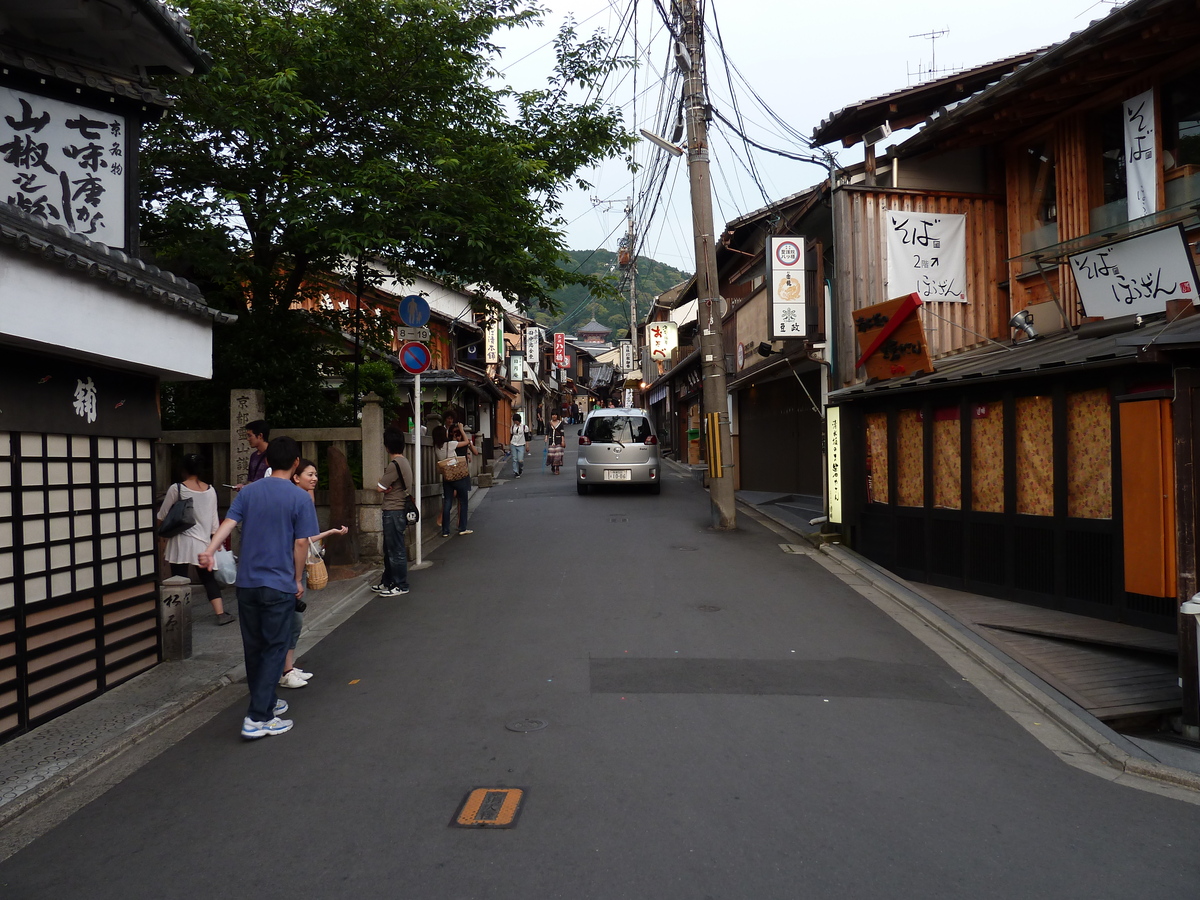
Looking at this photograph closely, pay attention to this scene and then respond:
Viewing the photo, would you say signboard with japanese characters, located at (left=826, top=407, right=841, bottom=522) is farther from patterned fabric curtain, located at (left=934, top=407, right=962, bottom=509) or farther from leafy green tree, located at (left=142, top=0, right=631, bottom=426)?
leafy green tree, located at (left=142, top=0, right=631, bottom=426)

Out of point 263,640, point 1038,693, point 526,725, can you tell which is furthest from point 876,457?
point 263,640

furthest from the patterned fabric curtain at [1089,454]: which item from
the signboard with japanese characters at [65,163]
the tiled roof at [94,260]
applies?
the signboard with japanese characters at [65,163]

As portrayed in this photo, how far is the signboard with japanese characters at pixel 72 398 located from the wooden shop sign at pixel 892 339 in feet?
27.9

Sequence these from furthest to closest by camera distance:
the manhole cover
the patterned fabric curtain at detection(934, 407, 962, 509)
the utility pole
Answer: the utility pole → the patterned fabric curtain at detection(934, 407, 962, 509) → the manhole cover

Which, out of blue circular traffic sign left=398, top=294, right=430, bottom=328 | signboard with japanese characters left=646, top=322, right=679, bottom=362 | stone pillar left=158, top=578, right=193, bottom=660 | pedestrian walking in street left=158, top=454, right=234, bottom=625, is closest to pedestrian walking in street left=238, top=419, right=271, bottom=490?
pedestrian walking in street left=158, top=454, right=234, bottom=625

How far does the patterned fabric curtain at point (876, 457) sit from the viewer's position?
11195 mm

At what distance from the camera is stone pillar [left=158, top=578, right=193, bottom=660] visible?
22.7 ft

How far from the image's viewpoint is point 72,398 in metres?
5.91

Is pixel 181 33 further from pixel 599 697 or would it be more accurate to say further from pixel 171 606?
pixel 599 697

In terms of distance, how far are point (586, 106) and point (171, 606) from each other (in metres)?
9.68

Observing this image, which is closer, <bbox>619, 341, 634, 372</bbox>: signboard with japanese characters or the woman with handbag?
the woman with handbag

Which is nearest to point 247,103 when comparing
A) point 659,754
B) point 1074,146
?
point 659,754

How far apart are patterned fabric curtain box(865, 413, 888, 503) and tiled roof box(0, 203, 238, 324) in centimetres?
834

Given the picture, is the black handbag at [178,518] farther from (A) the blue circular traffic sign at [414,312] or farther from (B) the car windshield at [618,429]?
(B) the car windshield at [618,429]
